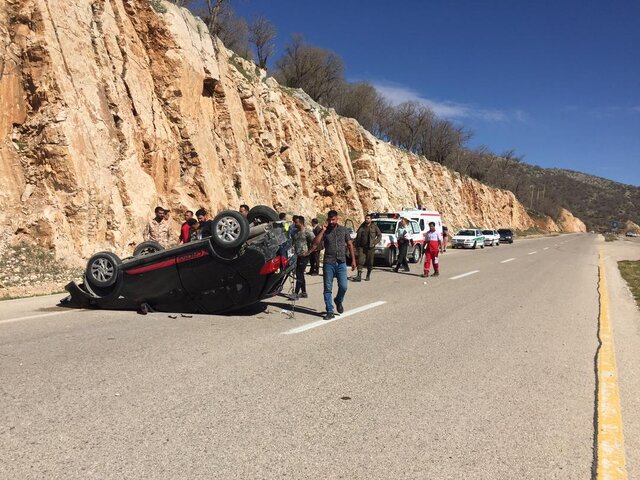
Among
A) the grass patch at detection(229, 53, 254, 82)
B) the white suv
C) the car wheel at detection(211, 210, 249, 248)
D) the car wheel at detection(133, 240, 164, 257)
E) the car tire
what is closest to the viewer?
the car wheel at detection(211, 210, 249, 248)

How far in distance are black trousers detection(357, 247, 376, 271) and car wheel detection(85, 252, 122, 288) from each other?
7886mm

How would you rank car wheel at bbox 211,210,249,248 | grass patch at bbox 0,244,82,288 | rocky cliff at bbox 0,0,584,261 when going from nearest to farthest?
car wheel at bbox 211,210,249,248 → grass patch at bbox 0,244,82,288 → rocky cliff at bbox 0,0,584,261

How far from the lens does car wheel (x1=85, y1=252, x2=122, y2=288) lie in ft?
26.5

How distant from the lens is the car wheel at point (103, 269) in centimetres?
807

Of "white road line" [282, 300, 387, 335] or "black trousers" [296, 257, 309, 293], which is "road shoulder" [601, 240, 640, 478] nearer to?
"white road line" [282, 300, 387, 335]

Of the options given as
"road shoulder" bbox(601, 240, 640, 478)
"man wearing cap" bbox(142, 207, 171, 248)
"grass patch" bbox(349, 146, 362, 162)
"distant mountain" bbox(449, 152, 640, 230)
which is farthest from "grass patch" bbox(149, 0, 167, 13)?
"distant mountain" bbox(449, 152, 640, 230)

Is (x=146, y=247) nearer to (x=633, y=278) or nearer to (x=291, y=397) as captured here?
(x=291, y=397)

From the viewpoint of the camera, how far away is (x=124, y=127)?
16750 mm

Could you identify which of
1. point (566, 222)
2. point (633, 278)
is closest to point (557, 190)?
point (566, 222)

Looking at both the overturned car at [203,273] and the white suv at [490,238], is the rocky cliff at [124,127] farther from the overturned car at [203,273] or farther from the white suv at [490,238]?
the white suv at [490,238]

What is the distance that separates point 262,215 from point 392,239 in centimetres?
1024

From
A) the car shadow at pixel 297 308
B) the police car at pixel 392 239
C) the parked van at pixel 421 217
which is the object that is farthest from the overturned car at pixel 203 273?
the parked van at pixel 421 217

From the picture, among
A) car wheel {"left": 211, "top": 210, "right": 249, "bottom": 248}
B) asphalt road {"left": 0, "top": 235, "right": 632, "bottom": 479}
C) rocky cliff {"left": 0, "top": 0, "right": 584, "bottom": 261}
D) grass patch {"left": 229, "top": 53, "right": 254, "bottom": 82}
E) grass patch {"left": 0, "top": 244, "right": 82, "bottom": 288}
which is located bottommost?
asphalt road {"left": 0, "top": 235, "right": 632, "bottom": 479}

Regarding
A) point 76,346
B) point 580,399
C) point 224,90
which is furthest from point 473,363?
point 224,90
